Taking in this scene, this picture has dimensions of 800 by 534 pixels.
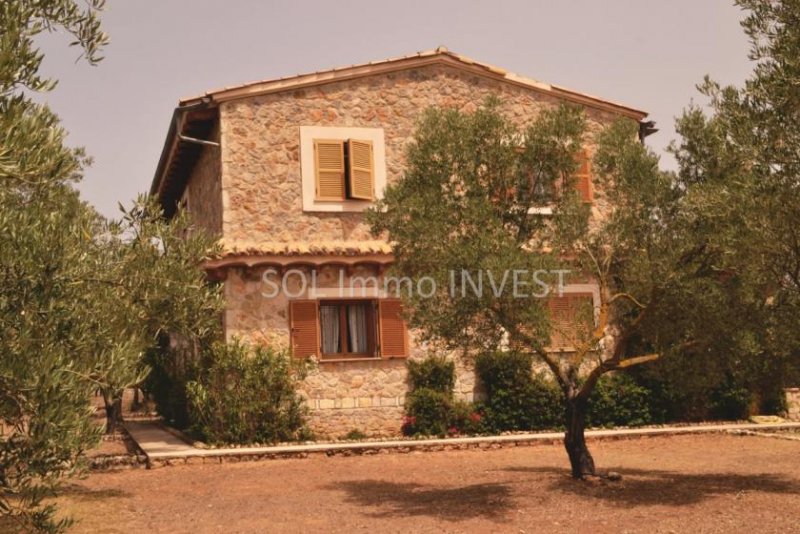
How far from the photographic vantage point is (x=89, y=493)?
11883 millimetres

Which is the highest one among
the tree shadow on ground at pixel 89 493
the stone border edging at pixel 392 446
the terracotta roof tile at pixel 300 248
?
the terracotta roof tile at pixel 300 248

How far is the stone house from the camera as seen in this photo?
16.7m

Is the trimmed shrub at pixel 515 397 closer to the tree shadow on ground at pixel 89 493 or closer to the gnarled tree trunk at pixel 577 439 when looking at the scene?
the gnarled tree trunk at pixel 577 439

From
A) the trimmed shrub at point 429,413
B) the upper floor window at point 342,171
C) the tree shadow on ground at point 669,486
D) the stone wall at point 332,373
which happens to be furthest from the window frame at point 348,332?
the tree shadow on ground at point 669,486

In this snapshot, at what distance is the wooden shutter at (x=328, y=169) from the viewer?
57.8 ft

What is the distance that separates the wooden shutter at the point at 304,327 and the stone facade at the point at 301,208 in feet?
0.61

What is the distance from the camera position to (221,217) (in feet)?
56.5

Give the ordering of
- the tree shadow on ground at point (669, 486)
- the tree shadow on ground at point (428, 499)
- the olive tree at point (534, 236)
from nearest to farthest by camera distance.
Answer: the tree shadow on ground at point (428, 499)
the olive tree at point (534, 236)
the tree shadow on ground at point (669, 486)

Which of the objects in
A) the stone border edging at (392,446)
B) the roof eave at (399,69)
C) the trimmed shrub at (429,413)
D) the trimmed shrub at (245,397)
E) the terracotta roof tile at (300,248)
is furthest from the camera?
the roof eave at (399,69)

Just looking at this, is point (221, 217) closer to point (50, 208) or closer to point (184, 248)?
point (184, 248)

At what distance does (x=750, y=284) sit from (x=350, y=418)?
868 centimetres

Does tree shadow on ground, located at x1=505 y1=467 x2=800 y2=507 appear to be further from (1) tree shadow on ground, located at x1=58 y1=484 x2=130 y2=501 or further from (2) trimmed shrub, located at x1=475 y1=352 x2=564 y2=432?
(1) tree shadow on ground, located at x1=58 y1=484 x2=130 y2=501

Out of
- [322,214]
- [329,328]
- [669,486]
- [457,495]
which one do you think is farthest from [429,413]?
[669,486]

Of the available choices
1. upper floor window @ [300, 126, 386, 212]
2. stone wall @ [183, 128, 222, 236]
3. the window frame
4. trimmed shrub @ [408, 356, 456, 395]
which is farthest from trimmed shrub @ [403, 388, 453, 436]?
stone wall @ [183, 128, 222, 236]
